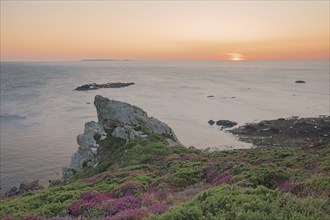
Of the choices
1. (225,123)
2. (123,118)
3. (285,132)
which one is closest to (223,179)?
(123,118)

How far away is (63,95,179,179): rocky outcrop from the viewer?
3919cm

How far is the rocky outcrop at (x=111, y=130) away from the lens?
39188 mm

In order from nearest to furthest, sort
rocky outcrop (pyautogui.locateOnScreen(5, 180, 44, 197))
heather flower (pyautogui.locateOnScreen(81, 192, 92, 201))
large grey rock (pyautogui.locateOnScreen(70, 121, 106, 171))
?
heather flower (pyautogui.locateOnScreen(81, 192, 92, 201))
rocky outcrop (pyautogui.locateOnScreen(5, 180, 44, 197))
large grey rock (pyautogui.locateOnScreen(70, 121, 106, 171))

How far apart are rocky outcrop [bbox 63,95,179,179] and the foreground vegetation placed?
287 inches

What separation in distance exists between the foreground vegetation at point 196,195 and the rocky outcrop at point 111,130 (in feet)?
23.9

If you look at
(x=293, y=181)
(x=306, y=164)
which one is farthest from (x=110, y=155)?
(x=293, y=181)

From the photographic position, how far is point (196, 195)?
13.0m

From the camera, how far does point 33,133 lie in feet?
212

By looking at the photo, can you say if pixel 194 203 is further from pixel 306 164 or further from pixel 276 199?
pixel 306 164

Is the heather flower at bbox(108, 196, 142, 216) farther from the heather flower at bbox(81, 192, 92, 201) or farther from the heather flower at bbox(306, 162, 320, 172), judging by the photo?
the heather flower at bbox(306, 162, 320, 172)

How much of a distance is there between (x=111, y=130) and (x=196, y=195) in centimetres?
3210

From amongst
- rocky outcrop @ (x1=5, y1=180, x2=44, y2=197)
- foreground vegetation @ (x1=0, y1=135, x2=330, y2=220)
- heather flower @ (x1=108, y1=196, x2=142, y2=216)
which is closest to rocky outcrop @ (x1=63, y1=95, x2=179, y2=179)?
rocky outcrop @ (x1=5, y1=180, x2=44, y2=197)

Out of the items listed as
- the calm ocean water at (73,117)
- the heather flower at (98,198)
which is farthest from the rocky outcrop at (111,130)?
the heather flower at (98,198)

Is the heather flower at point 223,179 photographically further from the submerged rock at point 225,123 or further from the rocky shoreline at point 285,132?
the submerged rock at point 225,123
